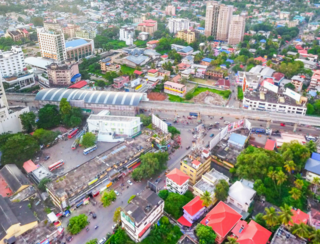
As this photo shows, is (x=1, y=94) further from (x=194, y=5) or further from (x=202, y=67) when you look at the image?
(x=194, y=5)

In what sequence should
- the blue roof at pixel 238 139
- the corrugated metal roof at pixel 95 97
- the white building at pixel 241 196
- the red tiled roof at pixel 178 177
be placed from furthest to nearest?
1. the corrugated metal roof at pixel 95 97
2. the blue roof at pixel 238 139
3. the red tiled roof at pixel 178 177
4. the white building at pixel 241 196

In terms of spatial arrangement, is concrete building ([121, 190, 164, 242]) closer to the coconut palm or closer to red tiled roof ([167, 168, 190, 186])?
red tiled roof ([167, 168, 190, 186])

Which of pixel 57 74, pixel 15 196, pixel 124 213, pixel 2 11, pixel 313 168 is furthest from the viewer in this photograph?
pixel 2 11

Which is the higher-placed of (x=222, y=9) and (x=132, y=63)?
(x=222, y=9)

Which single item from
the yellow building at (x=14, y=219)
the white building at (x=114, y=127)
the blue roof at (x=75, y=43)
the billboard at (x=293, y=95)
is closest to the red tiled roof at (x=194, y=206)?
the yellow building at (x=14, y=219)

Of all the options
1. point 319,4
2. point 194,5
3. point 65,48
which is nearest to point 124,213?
point 65,48

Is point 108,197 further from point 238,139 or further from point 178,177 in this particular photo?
point 238,139

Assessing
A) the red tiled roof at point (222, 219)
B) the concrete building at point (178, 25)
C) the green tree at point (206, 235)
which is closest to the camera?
the green tree at point (206, 235)

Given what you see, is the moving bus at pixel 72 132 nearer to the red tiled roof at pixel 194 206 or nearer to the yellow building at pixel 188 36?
the red tiled roof at pixel 194 206
